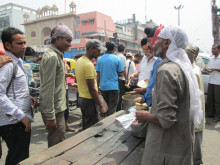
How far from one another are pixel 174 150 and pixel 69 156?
91cm

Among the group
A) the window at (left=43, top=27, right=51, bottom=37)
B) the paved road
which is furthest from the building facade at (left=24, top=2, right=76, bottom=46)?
the paved road

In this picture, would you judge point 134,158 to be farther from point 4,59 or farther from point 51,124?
point 4,59

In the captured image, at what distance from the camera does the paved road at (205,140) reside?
2.96m

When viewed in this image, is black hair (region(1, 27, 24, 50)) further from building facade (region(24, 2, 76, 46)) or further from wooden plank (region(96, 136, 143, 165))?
building facade (region(24, 2, 76, 46))

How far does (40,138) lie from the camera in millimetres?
3699

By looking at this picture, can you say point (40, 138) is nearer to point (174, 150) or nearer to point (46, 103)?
point (46, 103)

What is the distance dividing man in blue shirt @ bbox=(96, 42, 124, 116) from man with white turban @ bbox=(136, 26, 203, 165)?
7.83 ft

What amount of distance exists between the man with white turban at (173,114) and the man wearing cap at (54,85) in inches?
41.2

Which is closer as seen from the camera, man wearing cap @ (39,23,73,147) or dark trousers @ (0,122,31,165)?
dark trousers @ (0,122,31,165)

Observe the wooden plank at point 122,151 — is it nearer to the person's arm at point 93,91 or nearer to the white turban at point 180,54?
the white turban at point 180,54

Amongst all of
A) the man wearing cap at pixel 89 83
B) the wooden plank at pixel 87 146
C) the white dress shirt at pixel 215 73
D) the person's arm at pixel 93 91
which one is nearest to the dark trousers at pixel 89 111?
the man wearing cap at pixel 89 83

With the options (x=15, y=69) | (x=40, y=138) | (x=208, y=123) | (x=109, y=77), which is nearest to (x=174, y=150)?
(x=15, y=69)

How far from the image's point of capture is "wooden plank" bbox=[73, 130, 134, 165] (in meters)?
1.51

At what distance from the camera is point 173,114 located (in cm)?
123
